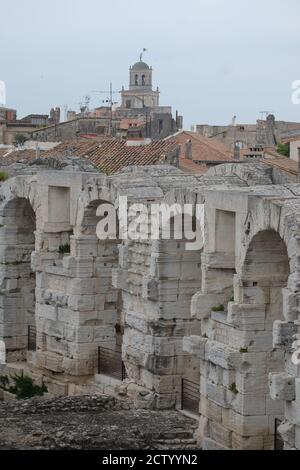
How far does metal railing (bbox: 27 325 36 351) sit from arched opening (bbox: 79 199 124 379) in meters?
2.53

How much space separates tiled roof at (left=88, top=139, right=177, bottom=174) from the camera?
1153 inches

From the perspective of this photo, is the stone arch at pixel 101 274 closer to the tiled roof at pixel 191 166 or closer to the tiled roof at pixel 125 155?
the tiled roof at pixel 125 155

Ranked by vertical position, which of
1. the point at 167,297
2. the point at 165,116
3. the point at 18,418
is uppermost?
the point at 165,116

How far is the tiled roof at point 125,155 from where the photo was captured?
29281 mm

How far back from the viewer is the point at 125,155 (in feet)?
98.6

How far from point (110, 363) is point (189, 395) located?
268cm

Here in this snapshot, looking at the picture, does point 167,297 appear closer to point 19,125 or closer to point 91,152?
point 91,152

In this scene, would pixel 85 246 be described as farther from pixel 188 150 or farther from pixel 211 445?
pixel 188 150

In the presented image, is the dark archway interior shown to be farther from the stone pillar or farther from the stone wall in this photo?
the stone pillar

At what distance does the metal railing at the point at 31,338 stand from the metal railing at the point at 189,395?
5403 mm

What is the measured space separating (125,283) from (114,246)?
1925 mm

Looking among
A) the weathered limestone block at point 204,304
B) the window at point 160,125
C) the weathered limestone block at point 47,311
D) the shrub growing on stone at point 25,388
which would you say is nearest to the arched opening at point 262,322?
the weathered limestone block at point 204,304

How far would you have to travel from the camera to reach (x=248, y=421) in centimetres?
1440

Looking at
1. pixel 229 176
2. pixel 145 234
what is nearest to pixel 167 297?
pixel 145 234
